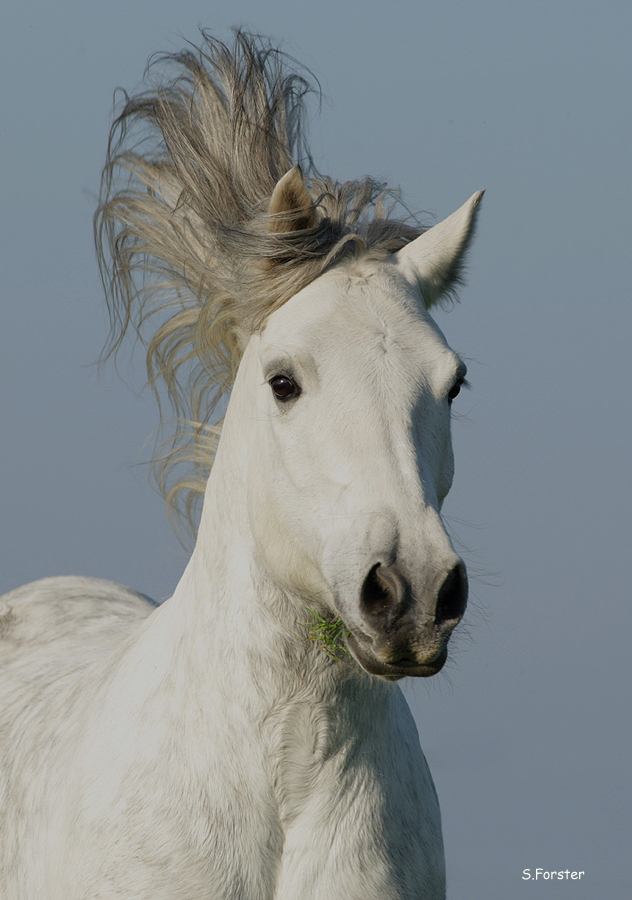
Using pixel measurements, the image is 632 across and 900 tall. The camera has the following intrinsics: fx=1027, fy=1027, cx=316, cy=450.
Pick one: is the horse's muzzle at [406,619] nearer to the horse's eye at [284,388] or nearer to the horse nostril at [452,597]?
the horse nostril at [452,597]

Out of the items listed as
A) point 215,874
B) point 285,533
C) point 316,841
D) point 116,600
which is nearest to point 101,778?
point 215,874

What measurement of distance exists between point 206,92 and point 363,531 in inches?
75.3

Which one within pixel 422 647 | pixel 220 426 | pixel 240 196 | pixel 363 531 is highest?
pixel 240 196

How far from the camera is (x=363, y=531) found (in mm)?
2584

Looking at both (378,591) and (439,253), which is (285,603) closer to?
(378,591)

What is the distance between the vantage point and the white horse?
2.68m

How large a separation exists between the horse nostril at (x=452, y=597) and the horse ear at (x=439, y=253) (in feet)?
3.72

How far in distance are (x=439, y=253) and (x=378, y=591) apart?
4.26 ft

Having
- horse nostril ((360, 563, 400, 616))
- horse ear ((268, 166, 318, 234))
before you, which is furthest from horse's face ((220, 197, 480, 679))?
horse ear ((268, 166, 318, 234))

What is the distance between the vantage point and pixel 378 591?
255 centimetres

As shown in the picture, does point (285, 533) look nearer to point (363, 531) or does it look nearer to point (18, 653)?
point (363, 531)

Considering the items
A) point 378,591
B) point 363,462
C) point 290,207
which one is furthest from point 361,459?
point 290,207

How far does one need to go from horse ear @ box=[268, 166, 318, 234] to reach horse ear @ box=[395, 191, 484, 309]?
37cm

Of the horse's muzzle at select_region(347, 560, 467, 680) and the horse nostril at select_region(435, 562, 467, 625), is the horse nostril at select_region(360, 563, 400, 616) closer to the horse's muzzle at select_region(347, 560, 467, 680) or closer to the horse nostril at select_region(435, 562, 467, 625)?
the horse's muzzle at select_region(347, 560, 467, 680)
